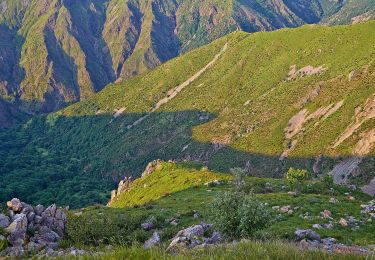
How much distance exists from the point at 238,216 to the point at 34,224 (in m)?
16.0

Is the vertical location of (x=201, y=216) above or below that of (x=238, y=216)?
below

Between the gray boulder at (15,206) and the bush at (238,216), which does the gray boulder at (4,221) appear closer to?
the gray boulder at (15,206)

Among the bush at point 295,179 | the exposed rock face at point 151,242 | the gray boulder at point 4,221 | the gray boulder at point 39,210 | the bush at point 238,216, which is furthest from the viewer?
the bush at point 295,179

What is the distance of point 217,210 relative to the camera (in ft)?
102

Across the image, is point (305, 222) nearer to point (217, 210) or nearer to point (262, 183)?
point (217, 210)

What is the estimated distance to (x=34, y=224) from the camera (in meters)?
31.8

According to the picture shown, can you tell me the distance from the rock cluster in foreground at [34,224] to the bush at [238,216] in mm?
11673

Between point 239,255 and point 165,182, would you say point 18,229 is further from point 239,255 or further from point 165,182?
point 165,182

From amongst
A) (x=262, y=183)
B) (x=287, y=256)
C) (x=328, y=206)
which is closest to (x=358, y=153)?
(x=262, y=183)

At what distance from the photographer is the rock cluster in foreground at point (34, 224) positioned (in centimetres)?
2614

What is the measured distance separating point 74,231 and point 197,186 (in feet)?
218

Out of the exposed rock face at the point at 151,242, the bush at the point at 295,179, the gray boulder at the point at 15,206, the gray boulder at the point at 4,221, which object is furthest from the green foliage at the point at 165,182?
the exposed rock face at the point at 151,242

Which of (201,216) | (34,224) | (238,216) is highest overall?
(34,224)

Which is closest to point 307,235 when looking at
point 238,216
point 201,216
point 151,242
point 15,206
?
point 238,216
